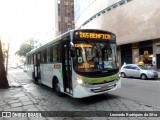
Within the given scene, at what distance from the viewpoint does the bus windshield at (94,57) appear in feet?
25.3

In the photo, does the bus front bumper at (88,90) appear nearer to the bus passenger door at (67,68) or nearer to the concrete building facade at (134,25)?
the bus passenger door at (67,68)

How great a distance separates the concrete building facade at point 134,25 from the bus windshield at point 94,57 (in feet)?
59.4

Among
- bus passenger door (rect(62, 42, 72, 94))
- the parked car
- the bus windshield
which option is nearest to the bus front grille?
the bus windshield

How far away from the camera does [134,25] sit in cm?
2794

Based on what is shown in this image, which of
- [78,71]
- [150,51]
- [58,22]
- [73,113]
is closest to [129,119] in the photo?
[73,113]

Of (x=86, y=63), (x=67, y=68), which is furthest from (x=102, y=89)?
(x=67, y=68)

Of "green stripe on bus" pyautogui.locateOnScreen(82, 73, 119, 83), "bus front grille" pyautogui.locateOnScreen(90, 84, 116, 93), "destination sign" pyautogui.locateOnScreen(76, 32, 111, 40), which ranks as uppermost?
"destination sign" pyautogui.locateOnScreen(76, 32, 111, 40)

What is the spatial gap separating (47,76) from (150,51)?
19.4 m

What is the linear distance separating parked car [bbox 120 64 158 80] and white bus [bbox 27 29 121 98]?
986 centimetres

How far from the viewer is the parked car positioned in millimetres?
17703

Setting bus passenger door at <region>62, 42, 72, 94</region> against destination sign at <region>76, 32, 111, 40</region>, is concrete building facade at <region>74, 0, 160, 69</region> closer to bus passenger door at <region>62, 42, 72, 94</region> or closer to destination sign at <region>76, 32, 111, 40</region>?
destination sign at <region>76, 32, 111, 40</region>

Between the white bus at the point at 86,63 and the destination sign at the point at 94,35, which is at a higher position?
the destination sign at the point at 94,35

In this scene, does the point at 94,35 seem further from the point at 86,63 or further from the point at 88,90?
the point at 88,90

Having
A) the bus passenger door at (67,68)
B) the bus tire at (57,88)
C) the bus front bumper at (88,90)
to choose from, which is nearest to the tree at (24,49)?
the bus tire at (57,88)
